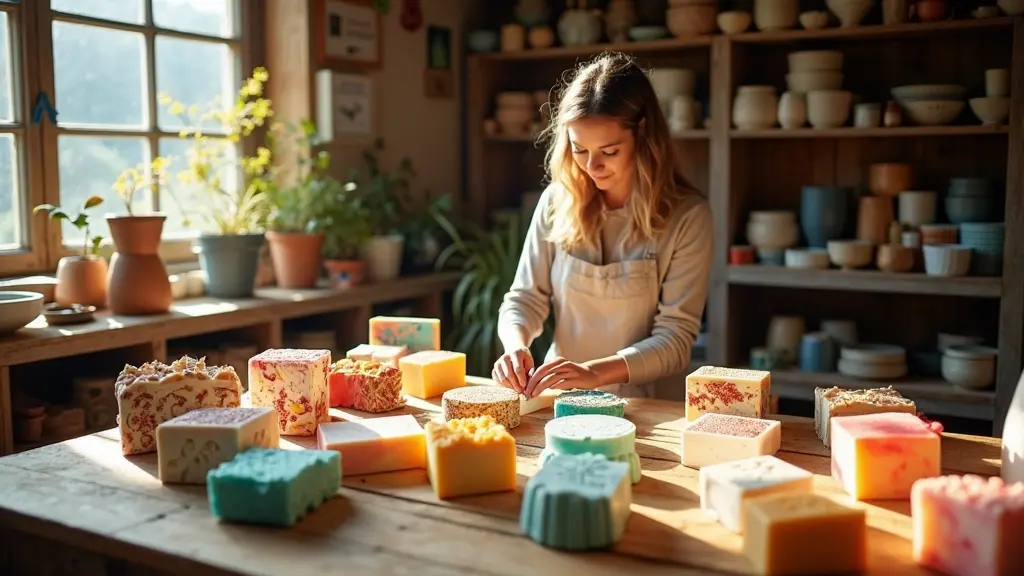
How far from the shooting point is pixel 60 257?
3.01m

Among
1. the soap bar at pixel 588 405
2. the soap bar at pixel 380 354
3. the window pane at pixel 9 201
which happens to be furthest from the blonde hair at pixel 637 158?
the window pane at pixel 9 201

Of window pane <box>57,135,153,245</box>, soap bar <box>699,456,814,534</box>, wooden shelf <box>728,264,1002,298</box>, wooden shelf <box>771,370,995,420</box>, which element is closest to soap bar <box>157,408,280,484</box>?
soap bar <box>699,456,814,534</box>

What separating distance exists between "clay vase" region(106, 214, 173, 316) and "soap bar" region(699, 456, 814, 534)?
6.21 feet

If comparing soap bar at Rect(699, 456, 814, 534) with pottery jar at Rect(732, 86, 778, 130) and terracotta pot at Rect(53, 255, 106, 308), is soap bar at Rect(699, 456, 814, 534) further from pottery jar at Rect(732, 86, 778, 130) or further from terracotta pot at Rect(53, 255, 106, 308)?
pottery jar at Rect(732, 86, 778, 130)

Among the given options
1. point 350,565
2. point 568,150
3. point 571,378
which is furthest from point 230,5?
point 350,565

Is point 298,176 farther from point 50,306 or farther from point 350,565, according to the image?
point 350,565

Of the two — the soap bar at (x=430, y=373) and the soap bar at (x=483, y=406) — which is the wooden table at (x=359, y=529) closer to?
the soap bar at (x=483, y=406)

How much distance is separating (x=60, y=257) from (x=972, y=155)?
321cm

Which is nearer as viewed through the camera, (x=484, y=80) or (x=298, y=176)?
(x=298, y=176)

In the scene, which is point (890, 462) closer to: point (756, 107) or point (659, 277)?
point (659, 277)

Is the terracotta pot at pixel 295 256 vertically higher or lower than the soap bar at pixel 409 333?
higher

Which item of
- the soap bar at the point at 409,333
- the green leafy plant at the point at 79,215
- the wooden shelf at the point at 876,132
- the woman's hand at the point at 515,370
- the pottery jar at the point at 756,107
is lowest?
the woman's hand at the point at 515,370

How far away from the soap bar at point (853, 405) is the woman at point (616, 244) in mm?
535

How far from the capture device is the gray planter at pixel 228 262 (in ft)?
10.3
